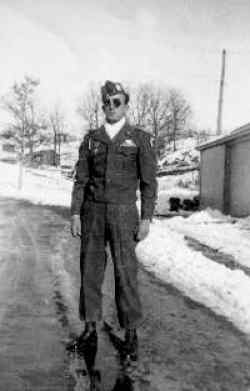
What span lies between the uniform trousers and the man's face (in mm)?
696

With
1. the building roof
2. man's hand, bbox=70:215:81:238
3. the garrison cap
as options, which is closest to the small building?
the building roof

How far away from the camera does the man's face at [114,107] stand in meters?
4.09

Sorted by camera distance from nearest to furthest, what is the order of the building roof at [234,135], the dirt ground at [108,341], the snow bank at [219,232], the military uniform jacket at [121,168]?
1. the dirt ground at [108,341]
2. the military uniform jacket at [121,168]
3. the snow bank at [219,232]
4. the building roof at [234,135]

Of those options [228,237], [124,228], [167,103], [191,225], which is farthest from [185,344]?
[167,103]

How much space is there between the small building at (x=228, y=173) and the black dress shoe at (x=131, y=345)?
594 inches

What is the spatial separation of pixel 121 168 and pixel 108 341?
141 centimetres

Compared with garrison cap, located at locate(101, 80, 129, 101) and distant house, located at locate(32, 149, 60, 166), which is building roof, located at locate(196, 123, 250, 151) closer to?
garrison cap, located at locate(101, 80, 129, 101)

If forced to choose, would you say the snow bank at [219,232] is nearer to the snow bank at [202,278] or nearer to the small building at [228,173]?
the small building at [228,173]

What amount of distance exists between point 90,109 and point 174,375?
80491 mm

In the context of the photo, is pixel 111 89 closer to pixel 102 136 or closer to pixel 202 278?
pixel 102 136

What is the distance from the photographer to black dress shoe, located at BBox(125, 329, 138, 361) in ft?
12.4

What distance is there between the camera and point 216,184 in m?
22.7

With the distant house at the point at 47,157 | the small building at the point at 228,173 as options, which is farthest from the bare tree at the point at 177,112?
the small building at the point at 228,173

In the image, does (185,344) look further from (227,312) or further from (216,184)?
(216,184)
